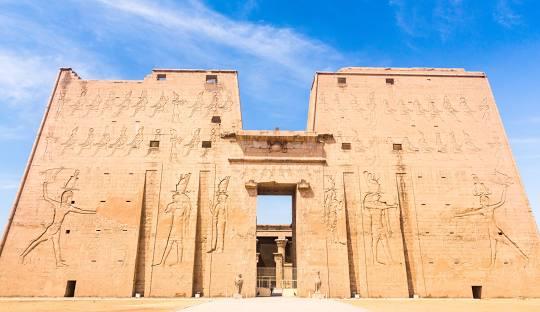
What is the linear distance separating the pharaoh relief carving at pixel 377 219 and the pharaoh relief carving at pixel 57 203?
1274 centimetres

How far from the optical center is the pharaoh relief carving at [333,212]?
17375 millimetres

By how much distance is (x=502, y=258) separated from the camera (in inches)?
688

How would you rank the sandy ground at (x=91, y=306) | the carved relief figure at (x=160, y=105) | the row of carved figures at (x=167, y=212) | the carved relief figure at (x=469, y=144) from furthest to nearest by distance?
the carved relief figure at (x=160, y=105) < the carved relief figure at (x=469, y=144) < the row of carved figures at (x=167, y=212) < the sandy ground at (x=91, y=306)

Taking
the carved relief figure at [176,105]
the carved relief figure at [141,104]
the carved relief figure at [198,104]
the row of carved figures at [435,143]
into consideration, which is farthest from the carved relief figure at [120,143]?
the row of carved figures at [435,143]

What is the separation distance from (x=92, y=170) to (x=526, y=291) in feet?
67.5

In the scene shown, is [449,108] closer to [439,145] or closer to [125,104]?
[439,145]

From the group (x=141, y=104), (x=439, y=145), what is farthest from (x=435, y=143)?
(x=141, y=104)

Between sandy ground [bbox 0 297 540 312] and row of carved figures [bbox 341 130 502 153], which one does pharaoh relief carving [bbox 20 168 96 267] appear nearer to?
sandy ground [bbox 0 297 540 312]

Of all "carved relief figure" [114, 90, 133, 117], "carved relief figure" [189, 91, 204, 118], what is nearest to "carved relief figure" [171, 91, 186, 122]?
"carved relief figure" [189, 91, 204, 118]

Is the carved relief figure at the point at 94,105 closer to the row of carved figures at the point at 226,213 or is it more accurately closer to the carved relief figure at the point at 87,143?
the carved relief figure at the point at 87,143

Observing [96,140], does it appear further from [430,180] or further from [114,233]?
[430,180]

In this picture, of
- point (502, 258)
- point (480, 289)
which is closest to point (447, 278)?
point (480, 289)

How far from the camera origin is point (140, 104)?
19656mm

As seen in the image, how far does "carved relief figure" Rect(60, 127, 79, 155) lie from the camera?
61.1 ft
